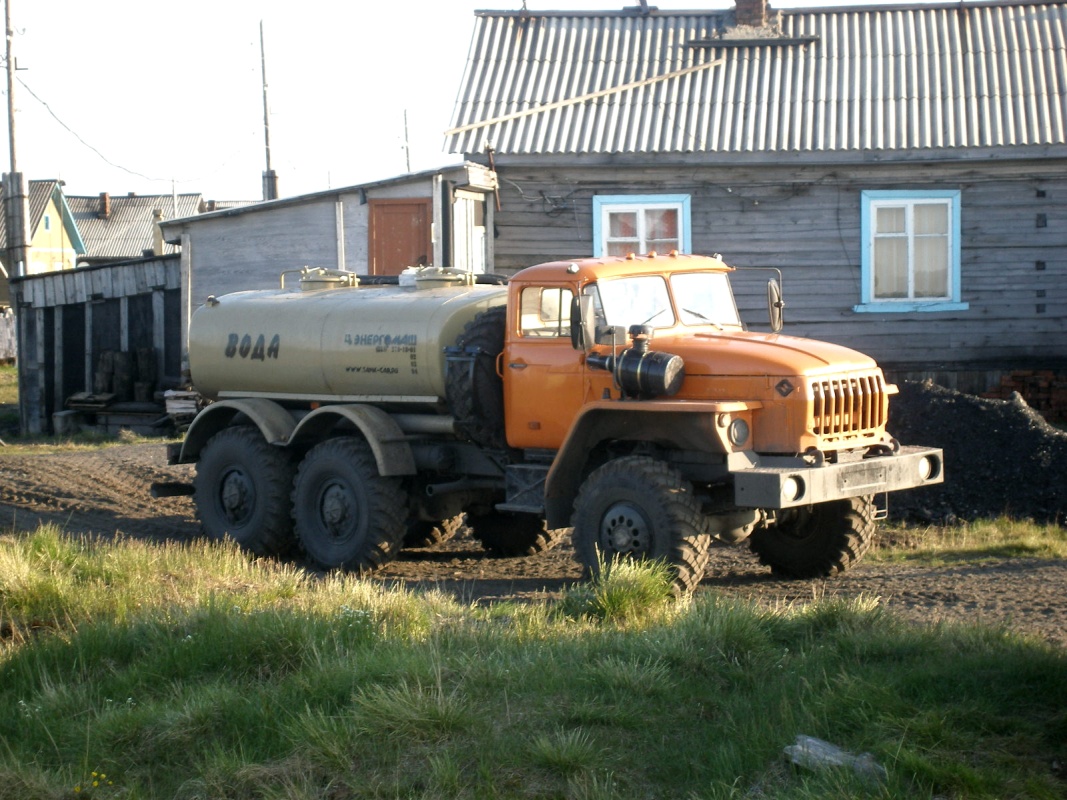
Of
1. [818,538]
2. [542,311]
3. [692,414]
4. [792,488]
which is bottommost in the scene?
[818,538]

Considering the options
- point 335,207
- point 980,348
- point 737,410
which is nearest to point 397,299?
point 737,410

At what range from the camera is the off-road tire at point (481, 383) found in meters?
9.63

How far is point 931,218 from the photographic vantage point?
56.4 feet

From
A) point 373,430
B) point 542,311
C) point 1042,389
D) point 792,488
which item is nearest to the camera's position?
point 792,488

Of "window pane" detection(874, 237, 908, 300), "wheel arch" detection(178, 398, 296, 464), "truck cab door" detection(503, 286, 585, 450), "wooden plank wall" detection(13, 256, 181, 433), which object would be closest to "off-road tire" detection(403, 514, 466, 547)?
"wheel arch" detection(178, 398, 296, 464)

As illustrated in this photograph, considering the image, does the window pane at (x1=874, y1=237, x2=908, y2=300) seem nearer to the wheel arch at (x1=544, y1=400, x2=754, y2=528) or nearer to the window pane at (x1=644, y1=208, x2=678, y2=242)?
the window pane at (x1=644, y1=208, x2=678, y2=242)

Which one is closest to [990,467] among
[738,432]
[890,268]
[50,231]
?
[738,432]

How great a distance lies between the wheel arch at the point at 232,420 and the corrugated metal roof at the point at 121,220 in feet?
198

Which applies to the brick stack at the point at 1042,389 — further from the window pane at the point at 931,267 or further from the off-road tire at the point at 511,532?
the off-road tire at the point at 511,532

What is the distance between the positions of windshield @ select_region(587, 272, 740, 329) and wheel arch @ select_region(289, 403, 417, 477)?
79.6 inches

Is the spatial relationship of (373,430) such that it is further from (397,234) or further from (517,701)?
(397,234)

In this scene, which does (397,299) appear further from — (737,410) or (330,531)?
(737,410)

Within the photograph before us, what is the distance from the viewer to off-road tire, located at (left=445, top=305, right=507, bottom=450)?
31.6 feet

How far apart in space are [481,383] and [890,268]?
9.37 metres
